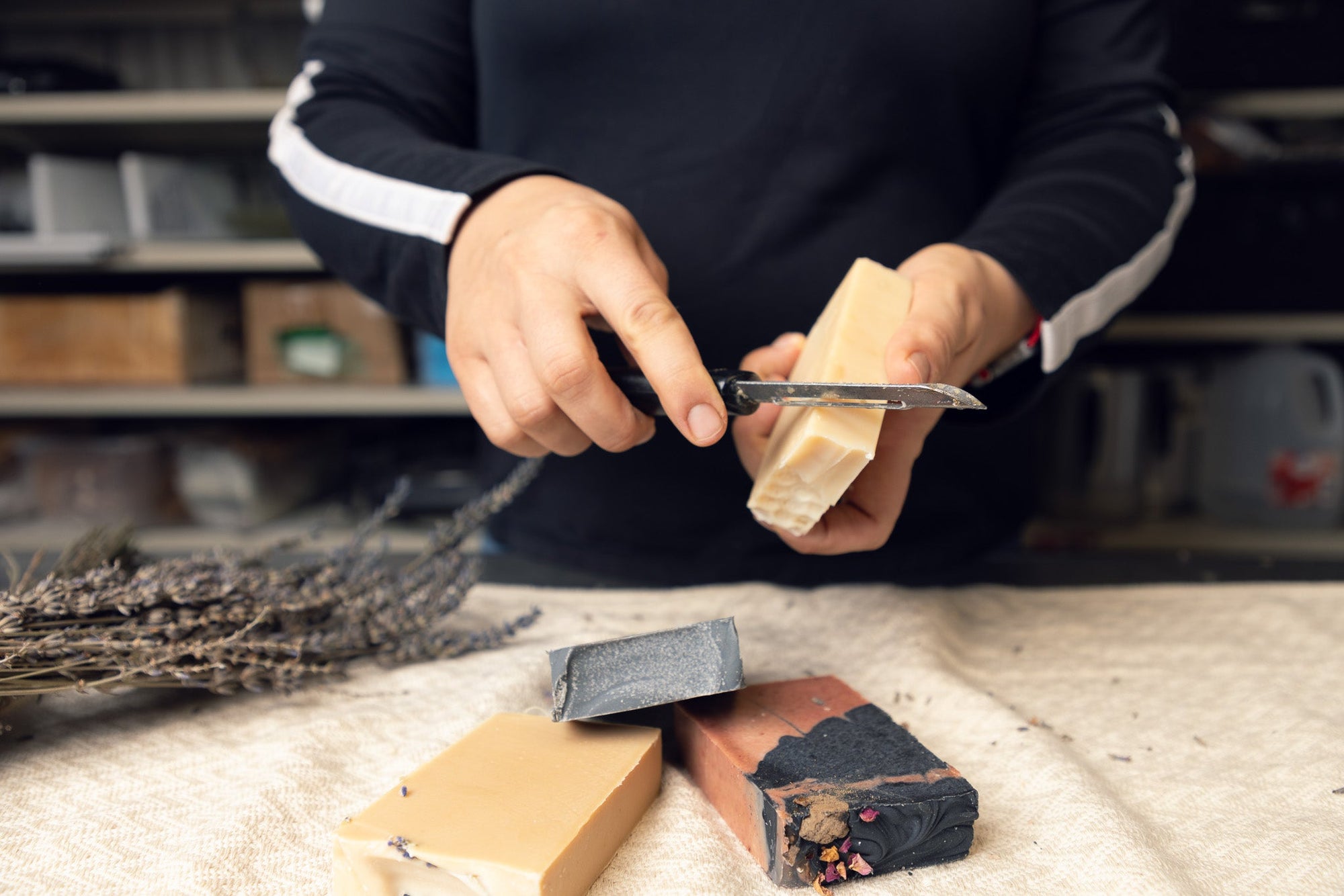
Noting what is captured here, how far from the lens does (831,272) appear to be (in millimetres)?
841

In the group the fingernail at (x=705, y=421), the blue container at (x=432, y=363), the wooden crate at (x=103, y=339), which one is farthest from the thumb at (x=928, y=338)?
the wooden crate at (x=103, y=339)

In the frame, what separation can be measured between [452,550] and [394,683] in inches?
5.0

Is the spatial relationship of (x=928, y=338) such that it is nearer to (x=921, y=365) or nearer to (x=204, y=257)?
(x=921, y=365)

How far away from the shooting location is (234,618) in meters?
0.53

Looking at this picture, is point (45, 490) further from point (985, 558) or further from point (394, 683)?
point (985, 558)

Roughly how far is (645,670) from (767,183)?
52cm

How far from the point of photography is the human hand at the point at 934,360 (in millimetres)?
584

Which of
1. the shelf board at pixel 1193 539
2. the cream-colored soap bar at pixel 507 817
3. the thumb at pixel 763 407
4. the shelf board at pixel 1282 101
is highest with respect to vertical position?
the shelf board at pixel 1282 101

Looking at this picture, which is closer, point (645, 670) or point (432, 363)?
point (645, 670)

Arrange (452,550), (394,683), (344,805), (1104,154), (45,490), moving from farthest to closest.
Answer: (45,490) < (1104,154) < (452,550) < (394,683) < (344,805)

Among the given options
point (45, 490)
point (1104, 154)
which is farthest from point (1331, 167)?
point (45, 490)

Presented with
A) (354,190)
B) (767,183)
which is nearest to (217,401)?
(354,190)

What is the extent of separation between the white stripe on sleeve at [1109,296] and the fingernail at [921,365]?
200mm

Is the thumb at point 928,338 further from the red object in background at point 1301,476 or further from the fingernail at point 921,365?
the red object in background at point 1301,476
